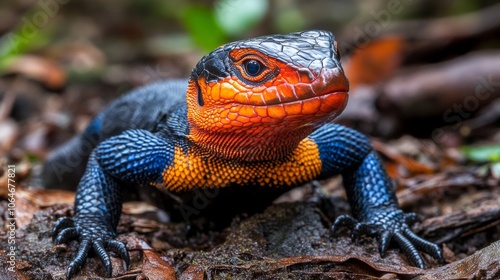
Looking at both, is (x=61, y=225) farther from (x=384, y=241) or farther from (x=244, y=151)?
(x=384, y=241)

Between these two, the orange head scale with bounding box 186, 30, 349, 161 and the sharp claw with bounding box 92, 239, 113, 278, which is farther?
the sharp claw with bounding box 92, 239, 113, 278

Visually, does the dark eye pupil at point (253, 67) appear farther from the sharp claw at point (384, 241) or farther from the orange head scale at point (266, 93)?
the sharp claw at point (384, 241)

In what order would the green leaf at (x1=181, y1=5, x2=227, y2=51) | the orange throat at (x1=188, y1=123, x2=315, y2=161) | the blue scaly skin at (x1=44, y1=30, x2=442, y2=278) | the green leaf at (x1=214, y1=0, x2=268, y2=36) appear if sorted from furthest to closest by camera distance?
the green leaf at (x1=181, y1=5, x2=227, y2=51), the green leaf at (x1=214, y1=0, x2=268, y2=36), the orange throat at (x1=188, y1=123, x2=315, y2=161), the blue scaly skin at (x1=44, y1=30, x2=442, y2=278)

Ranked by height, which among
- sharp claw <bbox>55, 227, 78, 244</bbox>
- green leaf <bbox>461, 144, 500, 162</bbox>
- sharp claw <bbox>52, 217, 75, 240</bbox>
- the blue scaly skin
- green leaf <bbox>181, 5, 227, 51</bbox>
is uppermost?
green leaf <bbox>181, 5, 227, 51</bbox>

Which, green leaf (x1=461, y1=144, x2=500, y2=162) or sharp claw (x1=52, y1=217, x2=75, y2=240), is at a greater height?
green leaf (x1=461, y1=144, x2=500, y2=162)

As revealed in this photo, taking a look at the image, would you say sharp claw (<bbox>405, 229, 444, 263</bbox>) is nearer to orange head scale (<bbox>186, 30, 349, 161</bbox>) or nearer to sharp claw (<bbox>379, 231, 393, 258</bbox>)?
sharp claw (<bbox>379, 231, 393, 258</bbox>)

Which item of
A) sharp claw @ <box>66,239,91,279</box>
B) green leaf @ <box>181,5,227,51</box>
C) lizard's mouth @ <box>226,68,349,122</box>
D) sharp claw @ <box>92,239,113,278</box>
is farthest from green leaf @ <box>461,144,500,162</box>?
green leaf @ <box>181,5,227,51</box>
